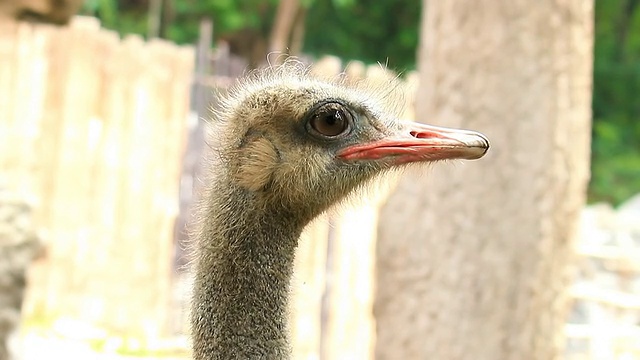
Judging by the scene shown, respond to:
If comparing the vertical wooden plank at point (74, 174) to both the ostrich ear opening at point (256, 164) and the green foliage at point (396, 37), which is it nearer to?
the ostrich ear opening at point (256, 164)

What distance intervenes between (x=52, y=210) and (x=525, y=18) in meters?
3.20

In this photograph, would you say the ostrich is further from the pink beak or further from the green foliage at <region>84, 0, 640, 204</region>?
the green foliage at <region>84, 0, 640, 204</region>

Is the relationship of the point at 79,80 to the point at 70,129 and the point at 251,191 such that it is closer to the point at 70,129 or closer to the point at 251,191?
the point at 70,129

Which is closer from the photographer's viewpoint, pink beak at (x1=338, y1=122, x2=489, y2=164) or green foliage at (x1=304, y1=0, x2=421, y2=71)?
pink beak at (x1=338, y1=122, x2=489, y2=164)

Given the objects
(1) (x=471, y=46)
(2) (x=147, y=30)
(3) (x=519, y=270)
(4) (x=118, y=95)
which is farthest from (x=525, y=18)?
(2) (x=147, y=30)

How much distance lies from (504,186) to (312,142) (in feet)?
3.97

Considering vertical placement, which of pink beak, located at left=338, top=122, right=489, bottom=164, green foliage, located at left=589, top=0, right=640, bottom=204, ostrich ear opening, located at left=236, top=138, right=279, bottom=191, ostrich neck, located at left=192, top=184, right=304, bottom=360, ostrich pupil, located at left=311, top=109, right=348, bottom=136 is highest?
green foliage, located at left=589, top=0, right=640, bottom=204

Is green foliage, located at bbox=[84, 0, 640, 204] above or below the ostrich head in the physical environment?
above

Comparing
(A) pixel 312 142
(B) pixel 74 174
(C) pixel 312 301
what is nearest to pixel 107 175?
(B) pixel 74 174

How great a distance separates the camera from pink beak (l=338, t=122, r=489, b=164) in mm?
1449

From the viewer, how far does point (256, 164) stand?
1.51m

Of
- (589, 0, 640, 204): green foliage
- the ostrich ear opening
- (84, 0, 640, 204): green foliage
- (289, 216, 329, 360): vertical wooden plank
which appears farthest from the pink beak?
(589, 0, 640, 204): green foliage

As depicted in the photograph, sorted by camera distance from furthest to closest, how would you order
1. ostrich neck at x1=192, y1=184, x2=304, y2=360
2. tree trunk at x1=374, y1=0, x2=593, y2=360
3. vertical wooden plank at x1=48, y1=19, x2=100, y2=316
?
1. vertical wooden plank at x1=48, y1=19, x2=100, y2=316
2. tree trunk at x1=374, y1=0, x2=593, y2=360
3. ostrich neck at x1=192, y1=184, x2=304, y2=360

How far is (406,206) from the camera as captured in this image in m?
2.86
